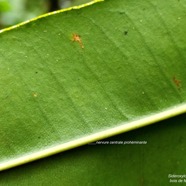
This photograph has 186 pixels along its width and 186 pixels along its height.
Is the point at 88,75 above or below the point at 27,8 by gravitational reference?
below

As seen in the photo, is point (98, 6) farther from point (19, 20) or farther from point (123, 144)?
point (19, 20)

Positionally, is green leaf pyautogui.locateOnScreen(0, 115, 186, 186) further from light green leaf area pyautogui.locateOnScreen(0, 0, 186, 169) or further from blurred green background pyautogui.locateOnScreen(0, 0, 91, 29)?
blurred green background pyautogui.locateOnScreen(0, 0, 91, 29)

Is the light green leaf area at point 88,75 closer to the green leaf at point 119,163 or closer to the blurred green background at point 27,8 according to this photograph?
the green leaf at point 119,163

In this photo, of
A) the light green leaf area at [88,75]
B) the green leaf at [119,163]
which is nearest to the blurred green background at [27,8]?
the light green leaf area at [88,75]

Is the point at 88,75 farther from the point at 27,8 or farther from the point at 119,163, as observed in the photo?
the point at 27,8

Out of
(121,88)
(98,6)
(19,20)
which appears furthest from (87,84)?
(19,20)

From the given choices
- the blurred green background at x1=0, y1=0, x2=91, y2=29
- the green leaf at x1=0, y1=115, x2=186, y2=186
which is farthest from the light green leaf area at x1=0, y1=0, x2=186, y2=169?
the blurred green background at x1=0, y1=0, x2=91, y2=29

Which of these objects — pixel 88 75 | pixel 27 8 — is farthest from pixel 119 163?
pixel 27 8
